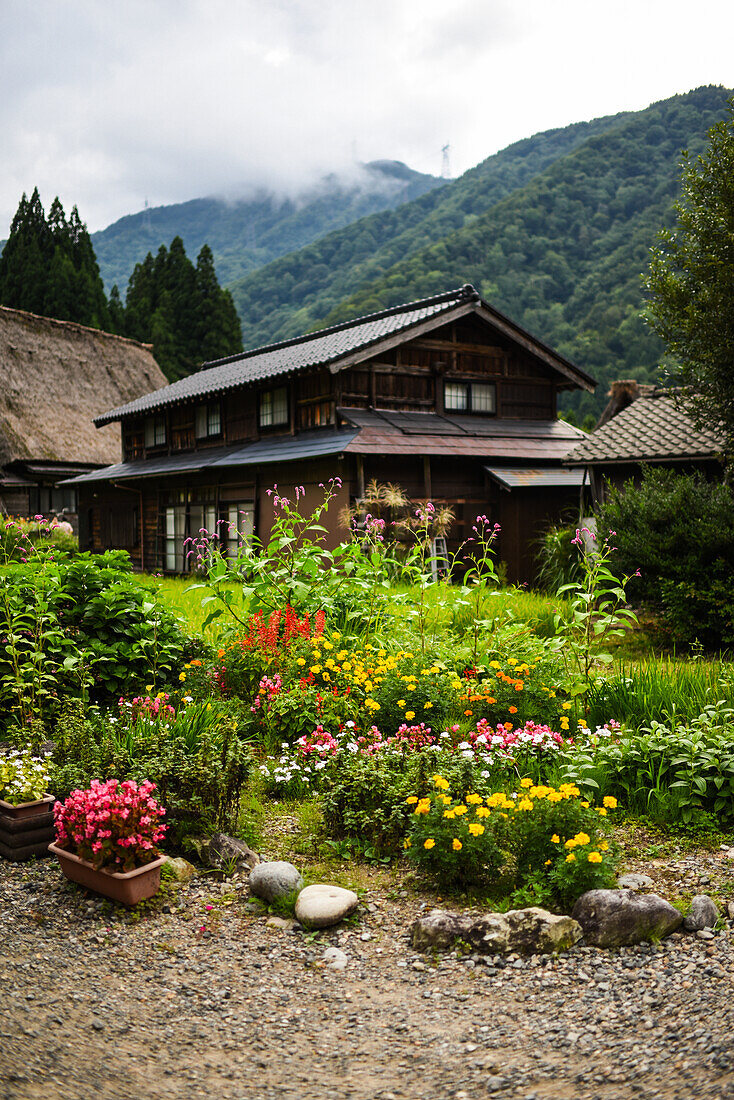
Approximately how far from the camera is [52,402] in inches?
1170

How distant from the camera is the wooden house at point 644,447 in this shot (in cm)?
1404

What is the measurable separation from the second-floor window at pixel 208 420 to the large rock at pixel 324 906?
1911cm

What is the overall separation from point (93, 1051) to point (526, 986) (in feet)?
5.43

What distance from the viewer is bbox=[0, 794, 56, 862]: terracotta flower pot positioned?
4.50 m

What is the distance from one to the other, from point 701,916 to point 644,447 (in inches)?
480

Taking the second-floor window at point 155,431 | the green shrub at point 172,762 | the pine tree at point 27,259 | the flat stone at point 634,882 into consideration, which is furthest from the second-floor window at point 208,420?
the pine tree at point 27,259

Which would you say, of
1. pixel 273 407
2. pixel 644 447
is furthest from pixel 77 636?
pixel 273 407

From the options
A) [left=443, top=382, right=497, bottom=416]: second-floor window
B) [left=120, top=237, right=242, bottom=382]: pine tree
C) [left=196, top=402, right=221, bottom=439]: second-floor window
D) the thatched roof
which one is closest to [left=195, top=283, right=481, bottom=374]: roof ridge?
[left=443, top=382, right=497, bottom=416]: second-floor window

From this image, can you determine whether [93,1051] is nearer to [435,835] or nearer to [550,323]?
[435,835]

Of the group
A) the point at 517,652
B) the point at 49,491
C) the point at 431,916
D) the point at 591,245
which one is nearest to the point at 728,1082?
the point at 431,916

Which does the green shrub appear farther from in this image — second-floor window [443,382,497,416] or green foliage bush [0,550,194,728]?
second-floor window [443,382,497,416]

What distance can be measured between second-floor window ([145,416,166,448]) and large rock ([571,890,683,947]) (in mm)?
22790

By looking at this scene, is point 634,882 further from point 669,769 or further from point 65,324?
point 65,324

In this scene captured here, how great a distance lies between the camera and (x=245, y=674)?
6973mm
